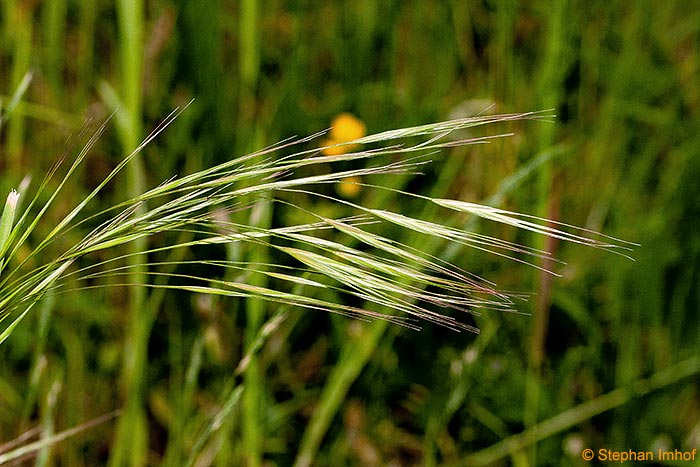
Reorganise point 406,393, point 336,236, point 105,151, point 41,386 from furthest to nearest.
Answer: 1. point 105,151
2. point 336,236
3. point 406,393
4. point 41,386

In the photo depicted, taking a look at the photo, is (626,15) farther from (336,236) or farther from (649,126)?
(336,236)

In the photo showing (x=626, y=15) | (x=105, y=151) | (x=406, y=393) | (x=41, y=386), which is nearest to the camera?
(x=41, y=386)

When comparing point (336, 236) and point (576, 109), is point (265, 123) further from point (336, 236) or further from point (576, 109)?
point (576, 109)

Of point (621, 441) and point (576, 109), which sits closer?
point (621, 441)

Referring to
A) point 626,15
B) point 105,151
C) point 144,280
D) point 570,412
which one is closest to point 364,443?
point 570,412

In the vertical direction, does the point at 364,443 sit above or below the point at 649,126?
below

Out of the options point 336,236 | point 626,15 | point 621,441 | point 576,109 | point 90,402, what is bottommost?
point 621,441

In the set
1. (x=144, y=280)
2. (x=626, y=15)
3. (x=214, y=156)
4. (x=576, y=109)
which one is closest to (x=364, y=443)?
(x=144, y=280)
